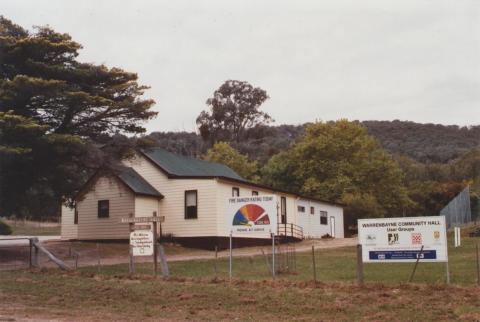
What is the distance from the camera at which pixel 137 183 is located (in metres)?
36.7

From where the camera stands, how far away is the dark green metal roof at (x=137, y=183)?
117 ft

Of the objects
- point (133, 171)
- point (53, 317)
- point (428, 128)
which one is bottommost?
point (53, 317)

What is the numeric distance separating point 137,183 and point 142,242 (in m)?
16.6

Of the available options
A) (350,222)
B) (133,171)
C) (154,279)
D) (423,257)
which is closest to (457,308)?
(423,257)

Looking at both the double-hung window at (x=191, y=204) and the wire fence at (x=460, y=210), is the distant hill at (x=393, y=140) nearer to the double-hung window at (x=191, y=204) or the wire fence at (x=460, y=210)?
the wire fence at (x=460, y=210)

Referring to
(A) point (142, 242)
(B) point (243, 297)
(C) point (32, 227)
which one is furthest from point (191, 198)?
(C) point (32, 227)

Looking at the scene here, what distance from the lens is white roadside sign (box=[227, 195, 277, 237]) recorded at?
18688 millimetres

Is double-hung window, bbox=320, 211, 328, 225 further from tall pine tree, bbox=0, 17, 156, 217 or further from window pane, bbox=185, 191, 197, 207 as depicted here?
tall pine tree, bbox=0, 17, 156, 217

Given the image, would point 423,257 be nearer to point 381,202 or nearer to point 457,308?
point 457,308

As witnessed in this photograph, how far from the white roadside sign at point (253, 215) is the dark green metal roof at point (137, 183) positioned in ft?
55.8

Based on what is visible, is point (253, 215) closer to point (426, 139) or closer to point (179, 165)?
point (179, 165)

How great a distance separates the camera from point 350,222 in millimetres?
58312

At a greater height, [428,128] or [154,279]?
[428,128]

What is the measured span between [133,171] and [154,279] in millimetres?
20061
